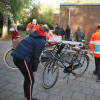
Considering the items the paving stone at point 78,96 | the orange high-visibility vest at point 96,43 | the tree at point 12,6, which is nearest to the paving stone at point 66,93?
the paving stone at point 78,96

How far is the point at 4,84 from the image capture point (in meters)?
3.78

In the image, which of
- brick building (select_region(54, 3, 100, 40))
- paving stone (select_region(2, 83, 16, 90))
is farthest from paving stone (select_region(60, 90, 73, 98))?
brick building (select_region(54, 3, 100, 40))

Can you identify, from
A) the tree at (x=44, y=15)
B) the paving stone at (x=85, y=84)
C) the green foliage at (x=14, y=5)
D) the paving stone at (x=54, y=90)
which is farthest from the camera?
the tree at (x=44, y=15)

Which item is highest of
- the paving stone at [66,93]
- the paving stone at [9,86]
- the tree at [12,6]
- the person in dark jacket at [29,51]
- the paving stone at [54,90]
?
the tree at [12,6]

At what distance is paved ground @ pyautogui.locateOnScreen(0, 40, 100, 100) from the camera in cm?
324

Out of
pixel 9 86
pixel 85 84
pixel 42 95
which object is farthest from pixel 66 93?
pixel 9 86

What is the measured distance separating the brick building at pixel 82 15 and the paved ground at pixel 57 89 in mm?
8485

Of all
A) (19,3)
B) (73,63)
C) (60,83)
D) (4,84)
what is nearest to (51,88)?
(60,83)

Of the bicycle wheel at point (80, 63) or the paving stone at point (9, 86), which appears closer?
the paving stone at point (9, 86)

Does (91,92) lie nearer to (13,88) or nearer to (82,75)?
(82,75)

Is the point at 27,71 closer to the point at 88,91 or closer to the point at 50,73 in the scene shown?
the point at 50,73

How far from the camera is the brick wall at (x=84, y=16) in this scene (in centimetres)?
1191

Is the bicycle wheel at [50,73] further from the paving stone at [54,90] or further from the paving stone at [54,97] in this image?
the paving stone at [54,97]

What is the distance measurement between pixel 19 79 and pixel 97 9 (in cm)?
1030
